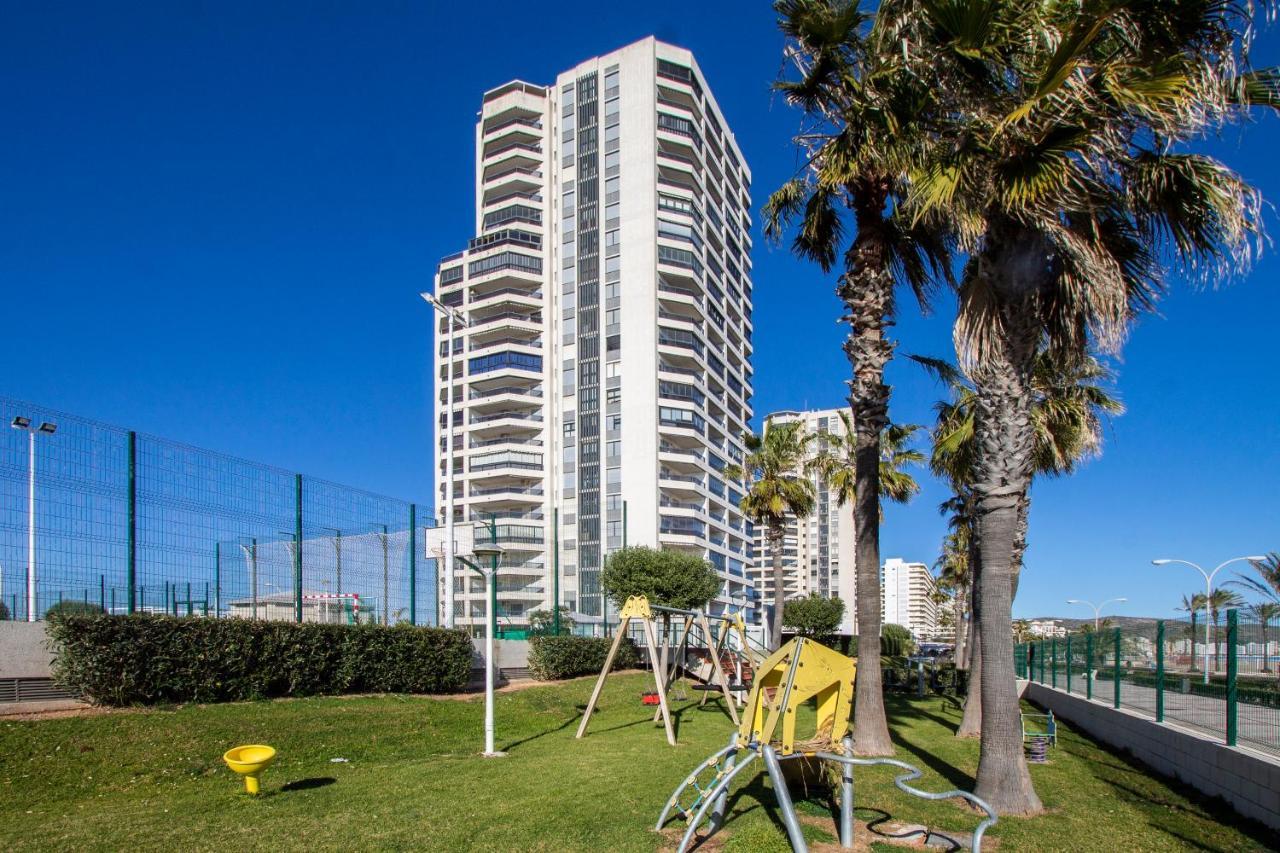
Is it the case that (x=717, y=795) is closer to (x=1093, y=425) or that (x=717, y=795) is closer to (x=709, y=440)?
(x=1093, y=425)

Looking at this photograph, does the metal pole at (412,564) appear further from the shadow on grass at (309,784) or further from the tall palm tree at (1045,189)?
the tall palm tree at (1045,189)

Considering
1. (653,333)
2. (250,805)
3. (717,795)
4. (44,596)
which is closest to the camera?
(717,795)

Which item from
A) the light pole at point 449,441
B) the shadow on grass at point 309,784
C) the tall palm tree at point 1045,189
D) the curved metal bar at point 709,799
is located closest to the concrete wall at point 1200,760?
the tall palm tree at point 1045,189

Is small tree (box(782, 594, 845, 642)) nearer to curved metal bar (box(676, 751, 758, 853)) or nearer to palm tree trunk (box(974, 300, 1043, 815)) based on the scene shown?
palm tree trunk (box(974, 300, 1043, 815))

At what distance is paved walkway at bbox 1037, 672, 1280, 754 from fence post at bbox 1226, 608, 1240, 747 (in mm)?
53

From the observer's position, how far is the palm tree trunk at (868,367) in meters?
13.6

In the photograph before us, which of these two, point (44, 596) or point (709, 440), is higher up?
point (709, 440)

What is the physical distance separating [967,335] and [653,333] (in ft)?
184

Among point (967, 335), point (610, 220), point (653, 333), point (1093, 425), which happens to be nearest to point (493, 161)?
point (610, 220)

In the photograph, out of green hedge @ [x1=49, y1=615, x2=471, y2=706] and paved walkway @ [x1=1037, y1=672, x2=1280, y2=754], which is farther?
green hedge @ [x1=49, y1=615, x2=471, y2=706]

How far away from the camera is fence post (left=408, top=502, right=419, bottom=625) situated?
21.0 metres

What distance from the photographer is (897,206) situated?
44.9 ft

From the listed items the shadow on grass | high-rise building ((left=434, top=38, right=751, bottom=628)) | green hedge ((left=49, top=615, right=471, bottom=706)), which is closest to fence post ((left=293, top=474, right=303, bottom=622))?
green hedge ((left=49, top=615, right=471, bottom=706))

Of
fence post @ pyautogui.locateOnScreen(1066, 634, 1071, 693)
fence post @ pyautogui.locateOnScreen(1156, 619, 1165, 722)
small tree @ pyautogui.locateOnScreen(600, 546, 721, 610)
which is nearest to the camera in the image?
fence post @ pyautogui.locateOnScreen(1156, 619, 1165, 722)
